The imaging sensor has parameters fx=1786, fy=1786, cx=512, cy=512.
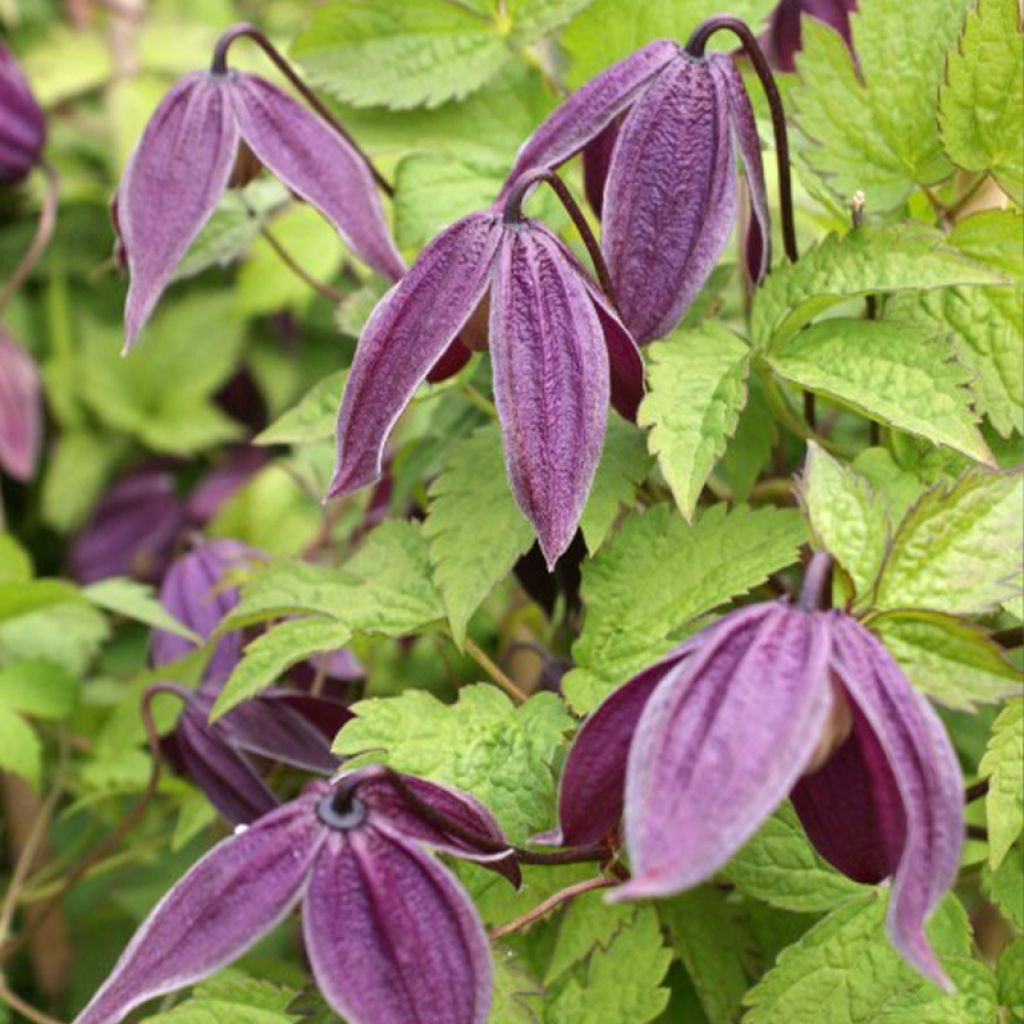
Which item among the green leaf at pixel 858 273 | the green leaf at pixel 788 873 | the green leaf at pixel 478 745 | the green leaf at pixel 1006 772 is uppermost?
the green leaf at pixel 858 273

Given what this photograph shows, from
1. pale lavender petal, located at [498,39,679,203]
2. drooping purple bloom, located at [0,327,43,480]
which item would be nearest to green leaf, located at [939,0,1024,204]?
pale lavender petal, located at [498,39,679,203]

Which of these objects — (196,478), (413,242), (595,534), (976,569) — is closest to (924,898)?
(976,569)

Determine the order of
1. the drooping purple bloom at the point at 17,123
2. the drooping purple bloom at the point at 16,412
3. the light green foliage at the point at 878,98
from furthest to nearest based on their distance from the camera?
Answer: the drooping purple bloom at the point at 16,412
the drooping purple bloom at the point at 17,123
the light green foliage at the point at 878,98

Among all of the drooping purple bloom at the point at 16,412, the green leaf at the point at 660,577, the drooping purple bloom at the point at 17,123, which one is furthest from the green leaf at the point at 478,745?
the drooping purple bloom at the point at 16,412

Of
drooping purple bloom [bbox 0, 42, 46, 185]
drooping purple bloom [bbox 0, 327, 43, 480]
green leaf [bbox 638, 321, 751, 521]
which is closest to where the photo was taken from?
green leaf [bbox 638, 321, 751, 521]

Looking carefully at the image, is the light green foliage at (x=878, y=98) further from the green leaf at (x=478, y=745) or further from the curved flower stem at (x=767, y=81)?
the green leaf at (x=478, y=745)

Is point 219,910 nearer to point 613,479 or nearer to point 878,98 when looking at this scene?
point 613,479

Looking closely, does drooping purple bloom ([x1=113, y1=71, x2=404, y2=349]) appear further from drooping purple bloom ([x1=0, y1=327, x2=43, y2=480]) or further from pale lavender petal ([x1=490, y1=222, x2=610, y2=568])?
drooping purple bloom ([x1=0, y1=327, x2=43, y2=480])
